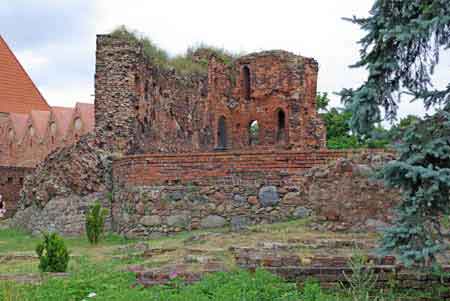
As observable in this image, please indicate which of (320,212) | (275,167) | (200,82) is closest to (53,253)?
(320,212)

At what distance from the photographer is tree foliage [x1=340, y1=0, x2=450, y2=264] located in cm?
498

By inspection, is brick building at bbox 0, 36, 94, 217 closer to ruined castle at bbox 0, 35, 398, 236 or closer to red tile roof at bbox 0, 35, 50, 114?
red tile roof at bbox 0, 35, 50, 114

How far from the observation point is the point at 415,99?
215 inches

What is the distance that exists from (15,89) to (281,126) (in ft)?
65.7

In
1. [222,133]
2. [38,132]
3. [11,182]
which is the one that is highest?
[38,132]

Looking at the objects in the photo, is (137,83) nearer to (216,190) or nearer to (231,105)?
(216,190)

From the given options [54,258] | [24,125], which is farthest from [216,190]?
[24,125]

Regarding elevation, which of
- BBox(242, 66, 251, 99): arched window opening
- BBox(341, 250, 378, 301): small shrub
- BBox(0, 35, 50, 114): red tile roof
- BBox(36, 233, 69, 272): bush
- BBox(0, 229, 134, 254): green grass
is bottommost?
BBox(0, 229, 134, 254): green grass

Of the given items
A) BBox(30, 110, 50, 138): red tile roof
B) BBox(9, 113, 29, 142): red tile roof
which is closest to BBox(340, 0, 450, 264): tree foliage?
BBox(30, 110, 50, 138): red tile roof

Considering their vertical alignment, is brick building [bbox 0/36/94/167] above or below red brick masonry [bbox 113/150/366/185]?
above

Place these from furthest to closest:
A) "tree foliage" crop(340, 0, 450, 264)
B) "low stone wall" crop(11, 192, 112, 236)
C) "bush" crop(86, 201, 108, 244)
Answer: "low stone wall" crop(11, 192, 112, 236) → "bush" crop(86, 201, 108, 244) → "tree foliage" crop(340, 0, 450, 264)

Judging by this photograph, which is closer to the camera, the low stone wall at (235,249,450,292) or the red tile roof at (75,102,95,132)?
the low stone wall at (235,249,450,292)

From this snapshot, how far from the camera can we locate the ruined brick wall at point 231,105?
1848 centimetres

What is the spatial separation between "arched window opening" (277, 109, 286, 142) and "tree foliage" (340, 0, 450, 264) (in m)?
16.3
